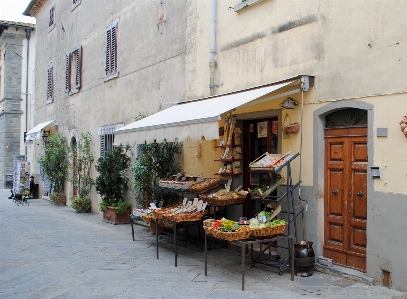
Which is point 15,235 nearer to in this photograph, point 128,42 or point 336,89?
point 128,42

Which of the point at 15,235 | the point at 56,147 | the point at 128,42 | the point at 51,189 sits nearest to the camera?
the point at 15,235

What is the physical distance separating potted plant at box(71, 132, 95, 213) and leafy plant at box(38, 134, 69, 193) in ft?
4.83

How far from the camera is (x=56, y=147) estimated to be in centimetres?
1730

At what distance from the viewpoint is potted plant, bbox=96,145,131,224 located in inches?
474

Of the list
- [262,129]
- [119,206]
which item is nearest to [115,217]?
[119,206]

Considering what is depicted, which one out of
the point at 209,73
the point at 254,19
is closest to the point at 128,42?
the point at 209,73

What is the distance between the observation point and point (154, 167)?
10.5 m

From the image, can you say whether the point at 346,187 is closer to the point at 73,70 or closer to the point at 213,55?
the point at 213,55

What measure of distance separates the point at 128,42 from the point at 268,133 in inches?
246

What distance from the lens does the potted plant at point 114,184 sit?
1205 centimetres

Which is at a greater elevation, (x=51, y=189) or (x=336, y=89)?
(x=336, y=89)

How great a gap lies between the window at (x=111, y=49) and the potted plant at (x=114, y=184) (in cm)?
269

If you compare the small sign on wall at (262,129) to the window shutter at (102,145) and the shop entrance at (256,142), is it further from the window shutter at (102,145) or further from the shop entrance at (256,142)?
the window shutter at (102,145)

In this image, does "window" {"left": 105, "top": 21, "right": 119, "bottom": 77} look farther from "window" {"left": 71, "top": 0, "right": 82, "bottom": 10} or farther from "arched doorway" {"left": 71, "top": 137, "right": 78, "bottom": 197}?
"arched doorway" {"left": 71, "top": 137, "right": 78, "bottom": 197}
